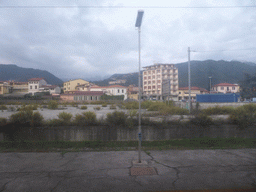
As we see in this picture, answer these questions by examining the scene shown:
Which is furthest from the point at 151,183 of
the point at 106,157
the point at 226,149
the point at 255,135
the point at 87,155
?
the point at 255,135

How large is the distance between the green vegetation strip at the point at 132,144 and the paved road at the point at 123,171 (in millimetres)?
804

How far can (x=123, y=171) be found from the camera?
4613mm

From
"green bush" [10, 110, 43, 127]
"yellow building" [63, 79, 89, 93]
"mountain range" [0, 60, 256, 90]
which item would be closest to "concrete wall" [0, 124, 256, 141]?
"green bush" [10, 110, 43, 127]

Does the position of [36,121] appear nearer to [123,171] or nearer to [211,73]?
[123,171]

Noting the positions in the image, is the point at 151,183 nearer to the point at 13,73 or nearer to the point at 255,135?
the point at 255,135

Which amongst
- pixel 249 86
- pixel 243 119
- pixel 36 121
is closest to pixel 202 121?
pixel 243 119

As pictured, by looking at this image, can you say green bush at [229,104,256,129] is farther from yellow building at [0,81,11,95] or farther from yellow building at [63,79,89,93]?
yellow building at [63,79,89,93]

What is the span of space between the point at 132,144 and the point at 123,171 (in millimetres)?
3119

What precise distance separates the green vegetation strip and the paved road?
804 millimetres

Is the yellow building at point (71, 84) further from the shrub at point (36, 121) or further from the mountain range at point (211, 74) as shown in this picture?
the shrub at point (36, 121)

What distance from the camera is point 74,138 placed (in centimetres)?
822

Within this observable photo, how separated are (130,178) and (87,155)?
2450mm

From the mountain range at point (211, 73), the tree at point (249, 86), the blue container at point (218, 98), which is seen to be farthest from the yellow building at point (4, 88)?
the mountain range at point (211, 73)

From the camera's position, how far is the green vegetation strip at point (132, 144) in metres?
7.16
